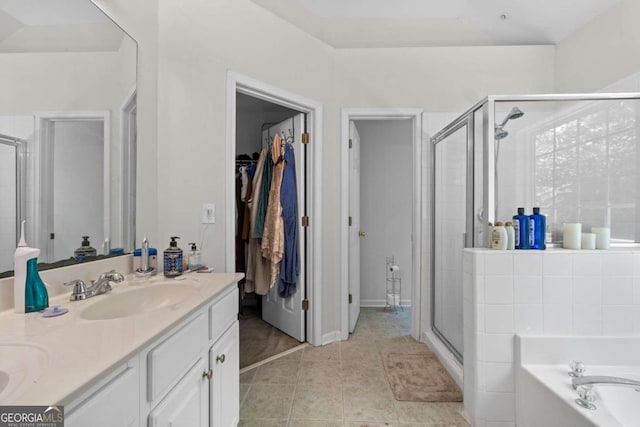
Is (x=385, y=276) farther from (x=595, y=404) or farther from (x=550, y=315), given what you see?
(x=595, y=404)

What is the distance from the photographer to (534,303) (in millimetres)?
1478

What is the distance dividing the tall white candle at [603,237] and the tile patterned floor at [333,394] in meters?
1.23

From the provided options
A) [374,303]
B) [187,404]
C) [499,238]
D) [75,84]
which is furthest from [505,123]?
[374,303]

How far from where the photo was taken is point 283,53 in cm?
218

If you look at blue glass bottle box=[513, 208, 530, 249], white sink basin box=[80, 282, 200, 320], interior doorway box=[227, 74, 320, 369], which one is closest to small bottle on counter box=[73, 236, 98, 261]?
white sink basin box=[80, 282, 200, 320]

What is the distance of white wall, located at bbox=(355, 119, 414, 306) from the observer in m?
3.50

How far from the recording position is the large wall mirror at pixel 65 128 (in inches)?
37.7

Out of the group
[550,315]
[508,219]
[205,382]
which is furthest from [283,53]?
[550,315]

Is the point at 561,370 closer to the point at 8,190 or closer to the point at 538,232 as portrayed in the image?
the point at 538,232

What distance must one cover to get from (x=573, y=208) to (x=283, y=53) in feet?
7.38

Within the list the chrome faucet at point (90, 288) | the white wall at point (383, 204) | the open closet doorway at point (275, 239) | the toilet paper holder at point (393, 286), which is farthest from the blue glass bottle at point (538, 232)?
the chrome faucet at point (90, 288)

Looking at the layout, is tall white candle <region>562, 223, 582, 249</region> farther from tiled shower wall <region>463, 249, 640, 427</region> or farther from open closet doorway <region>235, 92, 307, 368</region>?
open closet doorway <region>235, 92, 307, 368</region>

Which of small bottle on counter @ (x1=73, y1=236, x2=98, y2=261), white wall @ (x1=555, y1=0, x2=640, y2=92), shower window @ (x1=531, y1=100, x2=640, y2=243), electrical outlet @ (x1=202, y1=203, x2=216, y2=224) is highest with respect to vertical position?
white wall @ (x1=555, y1=0, x2=640, y2=92)

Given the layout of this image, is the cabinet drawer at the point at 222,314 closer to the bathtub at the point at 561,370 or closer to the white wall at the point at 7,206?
the white wall at the point at 7,206
